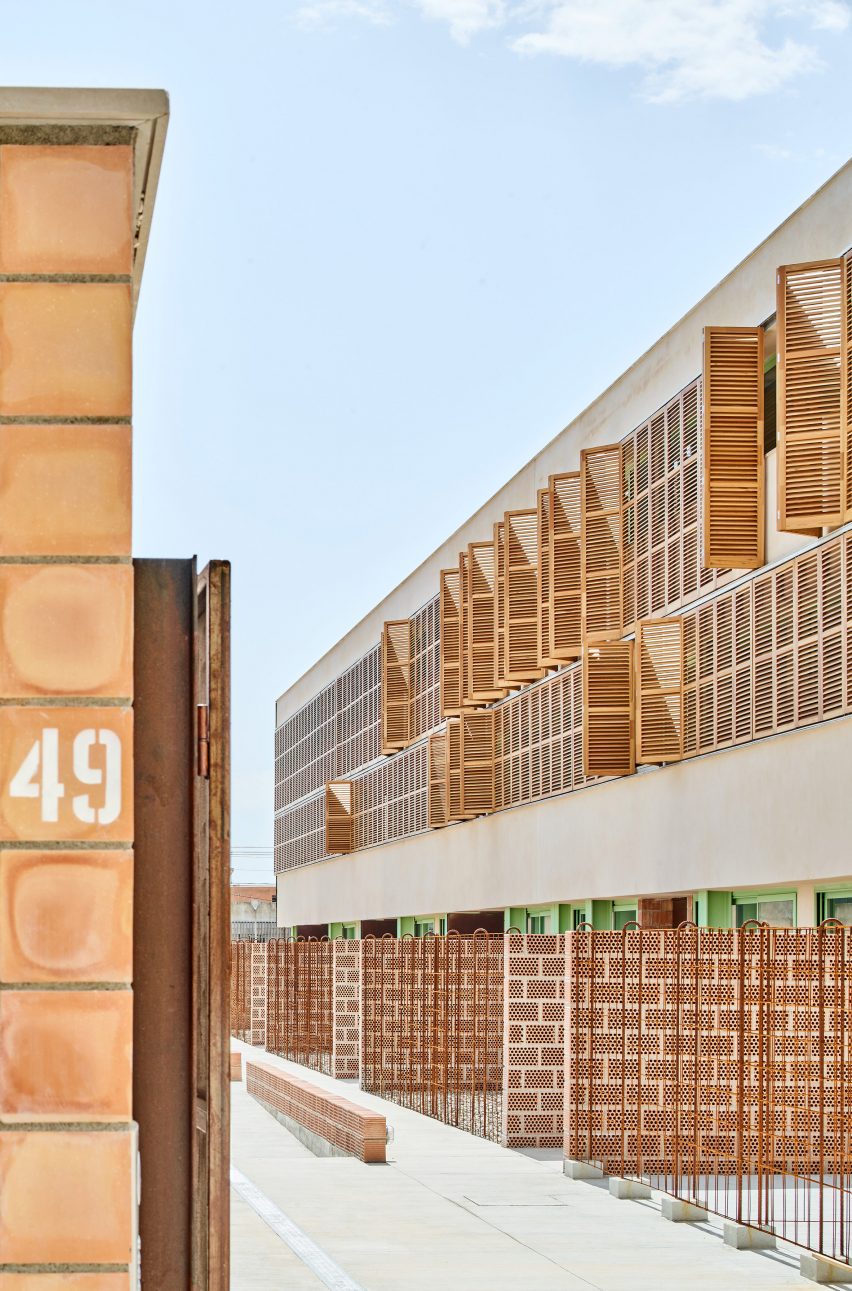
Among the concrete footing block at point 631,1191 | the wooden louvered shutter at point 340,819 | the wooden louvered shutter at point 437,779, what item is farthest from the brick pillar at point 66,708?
the wooden louvered shutter at point 340,819

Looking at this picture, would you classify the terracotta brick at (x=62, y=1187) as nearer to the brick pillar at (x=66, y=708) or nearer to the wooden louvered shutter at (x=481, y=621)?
the brick pillar at (x=66, y=708)

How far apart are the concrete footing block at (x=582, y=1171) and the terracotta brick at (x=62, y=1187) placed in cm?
1714

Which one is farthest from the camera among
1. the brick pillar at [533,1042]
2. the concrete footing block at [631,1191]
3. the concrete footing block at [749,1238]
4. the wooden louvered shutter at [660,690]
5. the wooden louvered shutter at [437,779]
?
the wooden louvered shutter at [437,779]

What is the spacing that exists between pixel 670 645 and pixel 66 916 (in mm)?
21936

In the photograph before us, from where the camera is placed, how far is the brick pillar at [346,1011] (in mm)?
39438

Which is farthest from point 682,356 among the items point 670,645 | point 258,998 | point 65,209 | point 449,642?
point 258,998

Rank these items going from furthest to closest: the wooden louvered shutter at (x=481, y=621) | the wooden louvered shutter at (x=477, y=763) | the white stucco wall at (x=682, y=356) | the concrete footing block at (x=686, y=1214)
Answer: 1. the wooden louvered shutter at (x=477, y=763)
2. the wooden louvered shutter at (x=481, y=621)
3. the white stucco wall at (x=682, y=356)
4. the concrete footing block at (x=686, y=1214)

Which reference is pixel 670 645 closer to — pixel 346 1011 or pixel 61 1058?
pixel 346 1011

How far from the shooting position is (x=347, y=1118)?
2506 centimetres

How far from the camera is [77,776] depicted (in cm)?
550

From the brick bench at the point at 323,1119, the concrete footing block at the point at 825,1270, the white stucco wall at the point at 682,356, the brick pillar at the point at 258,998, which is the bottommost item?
the brick pillar at the point at 258,998

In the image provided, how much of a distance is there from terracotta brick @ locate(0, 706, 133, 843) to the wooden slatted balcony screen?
88.3 feet

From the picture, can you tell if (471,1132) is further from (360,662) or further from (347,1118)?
(360,662)

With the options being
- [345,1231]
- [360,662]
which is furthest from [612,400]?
[360,662]
